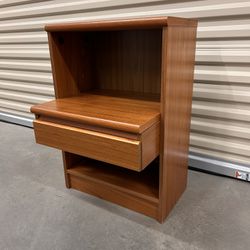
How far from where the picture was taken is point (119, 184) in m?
1.19

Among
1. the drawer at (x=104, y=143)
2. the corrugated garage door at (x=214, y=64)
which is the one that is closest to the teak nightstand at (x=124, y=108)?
the drawer at (x=104, y=143)

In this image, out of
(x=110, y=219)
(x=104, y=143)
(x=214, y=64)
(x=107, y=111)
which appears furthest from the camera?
(x=214, y=64)

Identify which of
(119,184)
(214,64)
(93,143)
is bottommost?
(119,184)

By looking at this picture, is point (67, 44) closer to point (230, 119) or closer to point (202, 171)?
point (230, 119)

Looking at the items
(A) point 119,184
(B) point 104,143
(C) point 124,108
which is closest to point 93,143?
(B) point 104,143

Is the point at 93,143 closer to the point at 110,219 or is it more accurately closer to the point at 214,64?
the point at 110,219

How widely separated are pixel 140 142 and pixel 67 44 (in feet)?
2.16

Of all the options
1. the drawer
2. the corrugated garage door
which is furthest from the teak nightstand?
the corrugated garage door

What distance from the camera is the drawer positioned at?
824 millimetres

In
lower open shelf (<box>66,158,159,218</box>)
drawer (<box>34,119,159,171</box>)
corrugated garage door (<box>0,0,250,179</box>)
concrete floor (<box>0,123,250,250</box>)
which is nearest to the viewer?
drawer (<box>34,119,159,171</box>)

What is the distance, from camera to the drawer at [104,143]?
824 mm

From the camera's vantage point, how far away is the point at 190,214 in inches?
44.9

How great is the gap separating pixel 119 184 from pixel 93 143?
0.37m

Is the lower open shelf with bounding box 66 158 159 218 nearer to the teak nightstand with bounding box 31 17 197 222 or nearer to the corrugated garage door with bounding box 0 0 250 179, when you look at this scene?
the teak nightstand with bounding box 31 17 197 222
